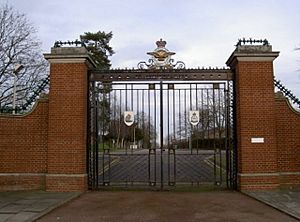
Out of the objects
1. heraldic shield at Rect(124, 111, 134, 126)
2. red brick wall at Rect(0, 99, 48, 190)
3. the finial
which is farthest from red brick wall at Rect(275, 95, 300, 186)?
red brick wall at Rect(0, 99, 48, 190)

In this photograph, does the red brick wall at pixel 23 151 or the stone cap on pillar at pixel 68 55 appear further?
the stone cap on pillar at pixel 68 55

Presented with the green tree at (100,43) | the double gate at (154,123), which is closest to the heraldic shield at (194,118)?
the double gate at (154,123)

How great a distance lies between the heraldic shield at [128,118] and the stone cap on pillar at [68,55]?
7.28 feet

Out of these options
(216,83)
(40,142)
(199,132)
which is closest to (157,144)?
(199,132)

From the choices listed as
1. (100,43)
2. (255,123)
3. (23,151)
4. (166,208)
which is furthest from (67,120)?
(100,43)

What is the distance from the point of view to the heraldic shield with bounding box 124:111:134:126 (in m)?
14.7

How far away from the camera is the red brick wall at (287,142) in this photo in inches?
568

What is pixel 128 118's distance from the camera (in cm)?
1479

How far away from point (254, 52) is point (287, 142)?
3134 millimetres

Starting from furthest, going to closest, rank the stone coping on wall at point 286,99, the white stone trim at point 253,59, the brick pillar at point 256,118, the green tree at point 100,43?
the green tree at point 100,43
the stone coping on wall at point 286,99
the white stone trim at point 253,59
the brick pillar at point 256,118

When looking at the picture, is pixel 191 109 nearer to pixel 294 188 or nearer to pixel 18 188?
pixel 294 188

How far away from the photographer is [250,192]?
13.7m

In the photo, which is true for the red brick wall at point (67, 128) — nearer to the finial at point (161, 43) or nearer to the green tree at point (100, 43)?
the finial at point (161, 43)

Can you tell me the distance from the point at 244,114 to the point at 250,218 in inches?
214
